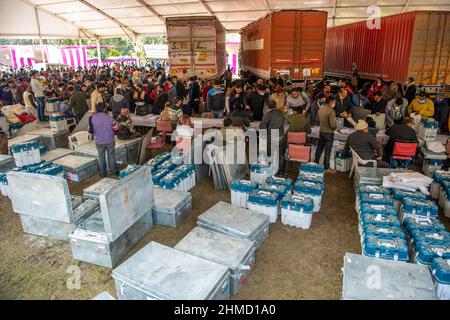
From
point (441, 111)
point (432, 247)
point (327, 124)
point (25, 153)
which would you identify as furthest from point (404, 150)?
point (25, 153)

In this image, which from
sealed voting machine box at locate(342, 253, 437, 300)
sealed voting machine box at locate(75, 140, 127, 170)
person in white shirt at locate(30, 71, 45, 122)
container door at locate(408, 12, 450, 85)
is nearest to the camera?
sealed voting machine box at locate(342, 253, 437, 300)

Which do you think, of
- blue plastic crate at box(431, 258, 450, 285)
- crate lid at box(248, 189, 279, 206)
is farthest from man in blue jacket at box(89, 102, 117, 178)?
blue plastic crate at box(431, 258, 450, 285)

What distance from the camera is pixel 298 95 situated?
9016 mm

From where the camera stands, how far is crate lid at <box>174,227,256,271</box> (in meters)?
4.01

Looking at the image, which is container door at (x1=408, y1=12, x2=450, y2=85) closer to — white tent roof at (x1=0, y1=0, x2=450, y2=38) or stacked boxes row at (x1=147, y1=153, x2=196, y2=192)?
stacked boxes row at (x1=147, y1=153, x2=196, y2=192)

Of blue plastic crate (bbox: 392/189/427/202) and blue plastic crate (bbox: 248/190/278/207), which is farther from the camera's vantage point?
blue plastic crate (bbox: 248/190/278/207)

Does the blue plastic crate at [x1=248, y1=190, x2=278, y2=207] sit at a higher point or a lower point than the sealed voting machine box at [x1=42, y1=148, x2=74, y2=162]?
lower

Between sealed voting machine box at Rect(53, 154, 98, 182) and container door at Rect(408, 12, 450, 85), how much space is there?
10605mm

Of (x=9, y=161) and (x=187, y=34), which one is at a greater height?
(x=187, y=34)

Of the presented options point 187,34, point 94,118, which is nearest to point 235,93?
point 94,118

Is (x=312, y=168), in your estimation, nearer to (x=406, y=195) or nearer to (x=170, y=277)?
(x=406, y=195)
